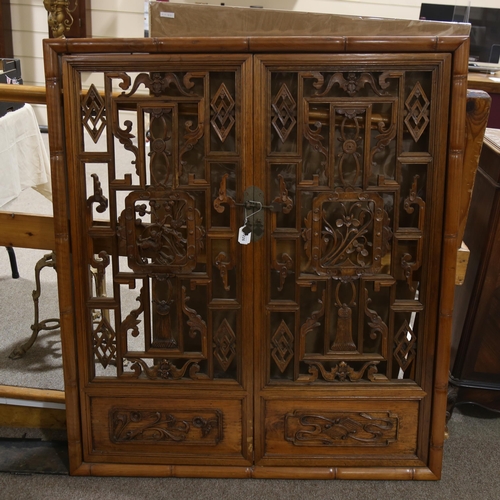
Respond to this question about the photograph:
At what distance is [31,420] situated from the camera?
6.59 ft

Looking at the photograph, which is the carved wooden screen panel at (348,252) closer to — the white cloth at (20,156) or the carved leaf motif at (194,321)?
the carved leaf motif at (194,321)

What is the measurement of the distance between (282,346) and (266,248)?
0.29m

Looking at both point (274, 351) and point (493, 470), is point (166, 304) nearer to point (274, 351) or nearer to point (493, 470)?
point (274, 351)

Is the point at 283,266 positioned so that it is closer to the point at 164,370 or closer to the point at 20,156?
Answer: the point at 164,370

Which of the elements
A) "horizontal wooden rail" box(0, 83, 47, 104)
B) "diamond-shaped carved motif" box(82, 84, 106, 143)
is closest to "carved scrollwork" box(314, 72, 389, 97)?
"diamond-shaped carved motif" box(82, 84, 106, 143)

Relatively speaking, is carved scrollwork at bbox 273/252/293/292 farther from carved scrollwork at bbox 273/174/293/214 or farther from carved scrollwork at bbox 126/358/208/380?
carved scrollwork at bbox 126/358/208/380

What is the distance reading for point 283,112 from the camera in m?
1.55

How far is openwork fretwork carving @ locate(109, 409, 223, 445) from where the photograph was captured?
→ 1761 mm

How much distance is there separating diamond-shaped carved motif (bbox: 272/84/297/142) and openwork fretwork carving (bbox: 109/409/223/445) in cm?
79

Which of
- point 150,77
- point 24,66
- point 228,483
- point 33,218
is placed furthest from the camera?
point 24,66

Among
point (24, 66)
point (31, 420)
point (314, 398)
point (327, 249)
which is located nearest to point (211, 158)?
point (327, 249)

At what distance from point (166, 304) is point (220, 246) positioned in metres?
0.22

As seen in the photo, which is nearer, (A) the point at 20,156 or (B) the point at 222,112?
(B) the point at 222,112

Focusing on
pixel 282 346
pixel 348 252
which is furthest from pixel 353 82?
pixel 282 346
